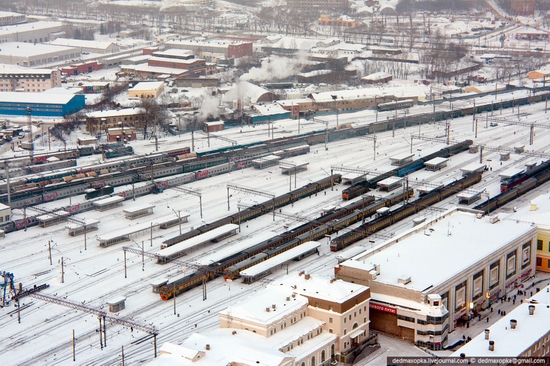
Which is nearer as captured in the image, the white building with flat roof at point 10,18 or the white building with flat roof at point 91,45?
the white building with flat roof at point 91,45

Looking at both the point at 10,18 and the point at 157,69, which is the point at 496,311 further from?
the point at 10,18

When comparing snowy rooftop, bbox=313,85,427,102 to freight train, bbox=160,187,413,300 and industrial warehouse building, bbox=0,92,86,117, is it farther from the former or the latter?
freight train, bbox=160,187,413,300

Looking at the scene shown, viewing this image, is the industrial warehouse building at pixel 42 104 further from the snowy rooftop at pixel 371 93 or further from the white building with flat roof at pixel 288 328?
the white building with flat roof at pixel 288 328

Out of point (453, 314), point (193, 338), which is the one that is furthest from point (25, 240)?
point (453, 314)

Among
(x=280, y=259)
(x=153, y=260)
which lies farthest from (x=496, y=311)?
(x=153, y=260)

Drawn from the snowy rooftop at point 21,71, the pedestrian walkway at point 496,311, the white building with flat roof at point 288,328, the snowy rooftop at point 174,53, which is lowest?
the pedestrian walkway at point 496,311

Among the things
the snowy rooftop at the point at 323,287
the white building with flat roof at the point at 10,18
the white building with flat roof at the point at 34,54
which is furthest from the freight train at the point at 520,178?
the white building with flat roof at the point at 10,18

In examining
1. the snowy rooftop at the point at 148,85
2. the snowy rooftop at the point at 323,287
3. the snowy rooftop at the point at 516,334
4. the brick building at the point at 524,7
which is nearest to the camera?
the snowy rooftop at the point at 516,334
